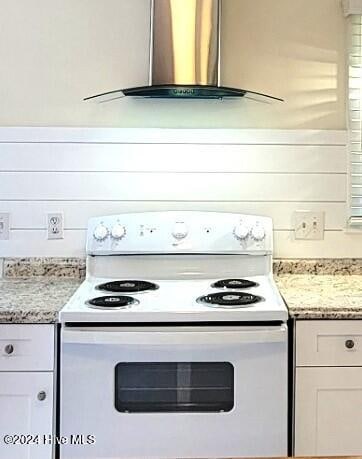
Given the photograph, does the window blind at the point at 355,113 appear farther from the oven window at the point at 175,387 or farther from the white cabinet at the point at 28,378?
the white cabinet at the point at 28,378

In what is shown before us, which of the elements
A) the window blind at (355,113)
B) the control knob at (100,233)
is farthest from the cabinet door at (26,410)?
the window blind at (355,113)

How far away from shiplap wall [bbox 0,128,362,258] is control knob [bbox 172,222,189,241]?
0.43ft

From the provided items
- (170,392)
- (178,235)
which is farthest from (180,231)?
(170,392)

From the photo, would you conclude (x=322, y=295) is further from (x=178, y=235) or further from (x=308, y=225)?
(x=178, y=235)

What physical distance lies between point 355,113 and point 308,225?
0.48 m

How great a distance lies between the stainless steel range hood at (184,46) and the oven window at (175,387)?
3.41 feet

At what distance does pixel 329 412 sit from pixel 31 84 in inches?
65.4

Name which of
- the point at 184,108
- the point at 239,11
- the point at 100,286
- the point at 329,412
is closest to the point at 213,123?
the point at 184,108

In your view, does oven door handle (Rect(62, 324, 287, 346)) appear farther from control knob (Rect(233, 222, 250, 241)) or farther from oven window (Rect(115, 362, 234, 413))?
control knob (Rect(233, 222, 250, 241))

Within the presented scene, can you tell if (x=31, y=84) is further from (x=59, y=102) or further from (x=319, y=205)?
(x=319, y=205)

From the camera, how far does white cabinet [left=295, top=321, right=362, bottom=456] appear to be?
80.7 inches

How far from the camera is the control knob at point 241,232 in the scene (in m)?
2.53

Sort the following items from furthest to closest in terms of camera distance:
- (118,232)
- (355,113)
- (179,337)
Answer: (355,113) < (118,232) < (179,337)

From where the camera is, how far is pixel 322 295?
88.6 inches
